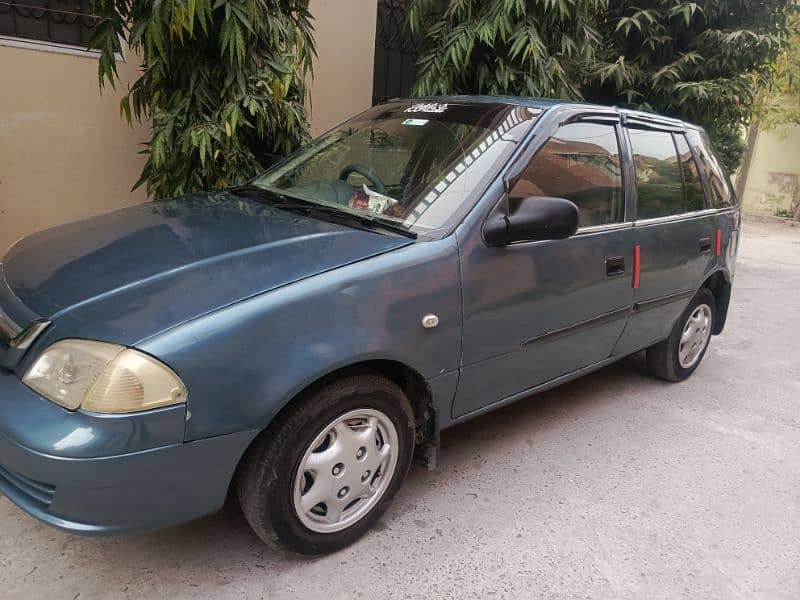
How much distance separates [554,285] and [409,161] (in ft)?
2.91

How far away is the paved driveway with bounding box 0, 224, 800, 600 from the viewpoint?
2.21 m

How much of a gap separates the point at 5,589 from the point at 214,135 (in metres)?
2.50

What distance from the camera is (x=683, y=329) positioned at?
4.04 meters

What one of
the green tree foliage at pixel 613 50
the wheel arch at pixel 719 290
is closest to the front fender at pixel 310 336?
the wheel arch at pixel 719 290

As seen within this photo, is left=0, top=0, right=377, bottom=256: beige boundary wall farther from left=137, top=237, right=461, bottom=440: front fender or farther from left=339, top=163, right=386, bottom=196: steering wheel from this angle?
left=137, top=237, right=461, bottom=440: front fender

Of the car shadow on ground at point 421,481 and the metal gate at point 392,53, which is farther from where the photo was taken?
the metal gate at point 392,53

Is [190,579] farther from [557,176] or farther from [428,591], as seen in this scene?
[557,176]

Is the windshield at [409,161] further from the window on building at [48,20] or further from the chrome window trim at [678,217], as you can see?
the window on building at [48,20]

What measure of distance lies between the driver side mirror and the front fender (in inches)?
8.2

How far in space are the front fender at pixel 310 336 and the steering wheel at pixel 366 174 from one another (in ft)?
2.07

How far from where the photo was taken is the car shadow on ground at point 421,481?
7.52ft

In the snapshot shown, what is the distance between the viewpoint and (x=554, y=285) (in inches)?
110

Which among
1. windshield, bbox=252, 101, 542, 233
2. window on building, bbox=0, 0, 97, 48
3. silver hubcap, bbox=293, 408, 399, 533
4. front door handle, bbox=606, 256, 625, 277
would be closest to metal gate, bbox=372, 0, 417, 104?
window on building, bbox=0, 0, 97, 48

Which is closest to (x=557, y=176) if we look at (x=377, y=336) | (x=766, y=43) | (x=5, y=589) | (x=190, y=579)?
(x=377, y=336)
